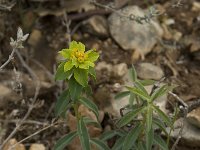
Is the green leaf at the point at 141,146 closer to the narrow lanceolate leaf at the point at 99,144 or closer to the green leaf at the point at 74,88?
the narrow lanceolate leaf at the point at 99,144

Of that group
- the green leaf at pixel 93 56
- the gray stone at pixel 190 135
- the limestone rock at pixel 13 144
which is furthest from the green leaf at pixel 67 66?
the gray stone at pixel 190 135

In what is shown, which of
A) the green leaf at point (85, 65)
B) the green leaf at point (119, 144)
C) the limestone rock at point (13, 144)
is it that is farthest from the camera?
the limestone rock at point (13, 144)

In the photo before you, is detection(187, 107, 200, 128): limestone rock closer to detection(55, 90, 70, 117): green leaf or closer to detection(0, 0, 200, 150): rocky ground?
detection(0, 0, 200, 150): rocky ground

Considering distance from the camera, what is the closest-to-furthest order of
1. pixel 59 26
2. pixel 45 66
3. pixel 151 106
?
pixel 151 106
pixel 45 66
pixel 59 26

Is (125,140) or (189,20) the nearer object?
(125,140)

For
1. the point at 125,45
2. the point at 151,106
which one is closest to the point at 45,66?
the point at 125,45

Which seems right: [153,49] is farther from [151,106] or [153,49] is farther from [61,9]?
[151,106]
